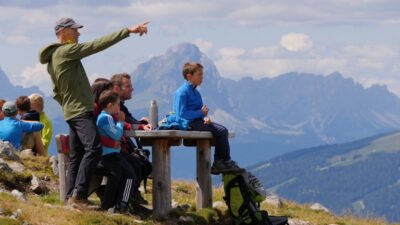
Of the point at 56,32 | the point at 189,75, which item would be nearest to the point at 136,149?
the point at 189,75

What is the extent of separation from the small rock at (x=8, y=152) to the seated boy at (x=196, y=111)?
14.9 ft

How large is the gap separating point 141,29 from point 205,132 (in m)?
2.52

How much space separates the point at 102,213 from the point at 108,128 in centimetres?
129

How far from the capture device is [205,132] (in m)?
11.2

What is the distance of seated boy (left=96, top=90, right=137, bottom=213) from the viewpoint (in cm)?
1015

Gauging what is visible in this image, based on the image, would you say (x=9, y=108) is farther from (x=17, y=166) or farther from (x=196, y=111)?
(x=196, y=111)

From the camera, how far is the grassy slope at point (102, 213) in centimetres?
902

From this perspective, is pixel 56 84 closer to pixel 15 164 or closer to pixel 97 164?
pixel 97 164

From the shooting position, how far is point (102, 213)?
9.73 m

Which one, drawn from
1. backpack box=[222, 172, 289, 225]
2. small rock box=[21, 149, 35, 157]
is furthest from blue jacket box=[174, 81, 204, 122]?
small rock box=[21, 149, 35, 157]

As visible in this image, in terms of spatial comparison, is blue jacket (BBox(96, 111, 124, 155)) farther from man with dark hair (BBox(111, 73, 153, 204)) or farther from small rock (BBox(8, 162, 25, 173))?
small rock (BBox(8, 162, 25, 173))

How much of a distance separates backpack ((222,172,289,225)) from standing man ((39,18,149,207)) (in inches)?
92.4

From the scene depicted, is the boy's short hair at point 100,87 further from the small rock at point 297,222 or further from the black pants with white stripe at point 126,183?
the small rock at point 297,222

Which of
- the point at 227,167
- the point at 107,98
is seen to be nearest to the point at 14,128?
the point at 107,98
